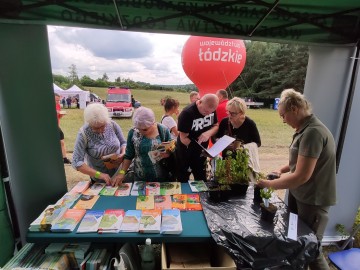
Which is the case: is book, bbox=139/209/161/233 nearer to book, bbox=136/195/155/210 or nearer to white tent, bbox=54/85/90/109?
book, bbox=136/195/155/210

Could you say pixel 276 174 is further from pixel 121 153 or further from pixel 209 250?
pixel 121 153

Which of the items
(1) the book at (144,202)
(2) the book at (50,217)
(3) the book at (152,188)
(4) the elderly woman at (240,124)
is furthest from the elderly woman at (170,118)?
(2) the book at (50,217)

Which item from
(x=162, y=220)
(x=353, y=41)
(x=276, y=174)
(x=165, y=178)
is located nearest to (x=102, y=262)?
(x=162, y=220)

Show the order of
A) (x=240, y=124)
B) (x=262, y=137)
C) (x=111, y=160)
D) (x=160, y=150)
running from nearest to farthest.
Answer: (x=160, y=150) < (x=111, y=160) < (x=240, y=124) < (x=262, y=137)

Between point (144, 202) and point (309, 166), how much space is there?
114 cm

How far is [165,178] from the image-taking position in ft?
6.77

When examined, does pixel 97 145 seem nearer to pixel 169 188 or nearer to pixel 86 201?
pixel 86 201

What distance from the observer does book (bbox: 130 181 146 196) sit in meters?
1.78

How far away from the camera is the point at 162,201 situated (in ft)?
5.49

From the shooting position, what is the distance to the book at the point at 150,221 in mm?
1332

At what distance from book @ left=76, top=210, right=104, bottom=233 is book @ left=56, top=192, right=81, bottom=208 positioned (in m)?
0.19

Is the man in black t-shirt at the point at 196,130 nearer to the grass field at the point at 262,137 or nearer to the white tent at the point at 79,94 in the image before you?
the grass field at the point at 262,137

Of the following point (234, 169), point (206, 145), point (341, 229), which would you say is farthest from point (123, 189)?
point (341, 229)

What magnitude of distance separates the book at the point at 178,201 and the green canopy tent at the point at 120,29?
110cm
